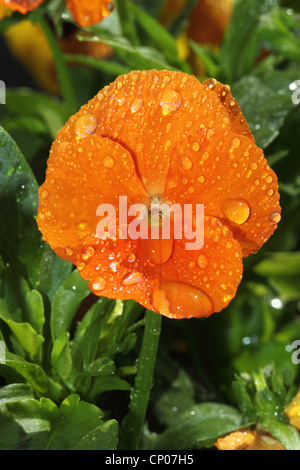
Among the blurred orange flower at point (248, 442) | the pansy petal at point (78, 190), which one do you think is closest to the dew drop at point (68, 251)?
the pansy petal at point (78, 190)

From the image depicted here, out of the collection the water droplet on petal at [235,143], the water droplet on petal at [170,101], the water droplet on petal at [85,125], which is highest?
the water droplet on petal at [170,101]

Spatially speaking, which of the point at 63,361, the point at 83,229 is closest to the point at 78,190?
the point at 83,229

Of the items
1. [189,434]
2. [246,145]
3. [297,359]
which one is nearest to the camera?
[246,145]

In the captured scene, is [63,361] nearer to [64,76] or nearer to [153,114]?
[153,114]

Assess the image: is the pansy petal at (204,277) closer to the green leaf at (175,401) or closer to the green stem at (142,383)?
the green stem at (142,383)

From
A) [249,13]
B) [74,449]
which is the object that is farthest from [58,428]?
[249,13]
